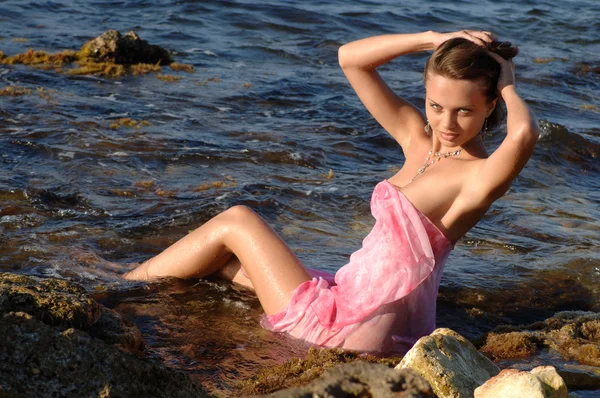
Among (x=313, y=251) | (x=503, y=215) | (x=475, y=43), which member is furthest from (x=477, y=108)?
(x=503, y=215)

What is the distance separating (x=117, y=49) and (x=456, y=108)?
7838 millimetres

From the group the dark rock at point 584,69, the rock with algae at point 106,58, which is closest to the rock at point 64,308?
the rock with algae at point 106,58

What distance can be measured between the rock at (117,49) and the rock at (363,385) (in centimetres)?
967

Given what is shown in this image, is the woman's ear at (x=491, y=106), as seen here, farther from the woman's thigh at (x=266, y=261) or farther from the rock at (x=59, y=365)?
the rock at (x=59, y=365)

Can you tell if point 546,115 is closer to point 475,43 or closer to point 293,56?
point 293,56

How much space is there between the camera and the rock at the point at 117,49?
36.5ft

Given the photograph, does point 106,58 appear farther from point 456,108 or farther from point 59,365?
point 59,365

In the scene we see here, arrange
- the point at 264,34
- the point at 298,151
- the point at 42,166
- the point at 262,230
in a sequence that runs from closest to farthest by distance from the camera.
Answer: the point at 262,230, the point at 42,166, the point at 298,151, the point at 264,34

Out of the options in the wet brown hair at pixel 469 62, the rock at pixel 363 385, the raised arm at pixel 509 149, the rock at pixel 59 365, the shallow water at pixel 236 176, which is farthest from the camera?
the shallow water at pixel 236 176

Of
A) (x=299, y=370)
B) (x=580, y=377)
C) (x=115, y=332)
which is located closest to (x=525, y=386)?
(x=580, y=377)

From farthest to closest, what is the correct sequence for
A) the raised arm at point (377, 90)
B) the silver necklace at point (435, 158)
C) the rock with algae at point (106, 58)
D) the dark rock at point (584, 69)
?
the dark rock at point (584, 69), the rock with algae at point (106, 58), the raised arm at point (377, 90), the silver necklace at point (435, 158)

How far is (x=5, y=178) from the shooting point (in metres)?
6.88

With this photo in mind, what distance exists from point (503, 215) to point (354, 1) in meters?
11.3

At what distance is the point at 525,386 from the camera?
3.13 m
